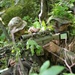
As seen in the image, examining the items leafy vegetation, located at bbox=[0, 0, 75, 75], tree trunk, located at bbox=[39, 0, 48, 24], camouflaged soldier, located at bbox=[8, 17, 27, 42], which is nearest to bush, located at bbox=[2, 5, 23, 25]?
leafy vegetation, located at bbox=[0, 0, 75, 75]

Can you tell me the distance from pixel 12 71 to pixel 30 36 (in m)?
0.43

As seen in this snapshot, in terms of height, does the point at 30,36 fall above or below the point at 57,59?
above

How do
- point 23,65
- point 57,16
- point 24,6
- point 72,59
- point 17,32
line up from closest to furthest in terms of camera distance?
1. point 72,59
2. point 23,65
3. point 17,32
4. point 57,16
5. point 24,6

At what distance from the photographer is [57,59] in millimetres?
2012

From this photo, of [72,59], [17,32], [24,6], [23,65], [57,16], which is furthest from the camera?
[24,6]

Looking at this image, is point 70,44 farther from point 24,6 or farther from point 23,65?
point 24,6

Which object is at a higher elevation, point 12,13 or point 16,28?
point 16,28

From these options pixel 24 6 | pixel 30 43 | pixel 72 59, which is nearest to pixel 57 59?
pixel 72 59

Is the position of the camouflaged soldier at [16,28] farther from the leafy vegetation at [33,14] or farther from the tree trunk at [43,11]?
the tree trunk at [43,11]

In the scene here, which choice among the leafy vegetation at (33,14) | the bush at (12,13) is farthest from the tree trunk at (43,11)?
the bush at (12,13)

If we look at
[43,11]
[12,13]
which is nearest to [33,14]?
[12,13]

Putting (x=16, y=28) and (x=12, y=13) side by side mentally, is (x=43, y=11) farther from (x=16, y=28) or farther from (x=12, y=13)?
(x=16, y=28)

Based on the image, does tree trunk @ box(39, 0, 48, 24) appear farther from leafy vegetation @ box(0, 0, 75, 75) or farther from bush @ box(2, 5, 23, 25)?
bush @ box(2, 5, 23, 25)

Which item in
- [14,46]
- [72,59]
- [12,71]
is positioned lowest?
[12,71]
